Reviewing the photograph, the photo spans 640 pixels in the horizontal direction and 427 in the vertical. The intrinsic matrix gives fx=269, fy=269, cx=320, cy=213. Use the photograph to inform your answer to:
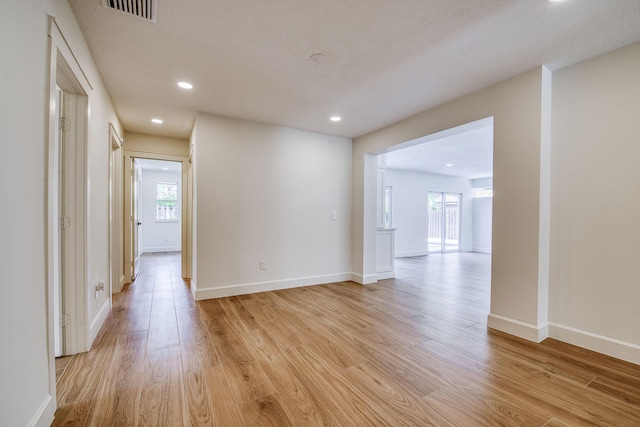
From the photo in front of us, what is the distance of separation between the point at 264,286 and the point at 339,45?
3.19 meters

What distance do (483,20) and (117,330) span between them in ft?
13.1

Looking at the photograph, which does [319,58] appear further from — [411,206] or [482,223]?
[482,223]

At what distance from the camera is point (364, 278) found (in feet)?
14.8

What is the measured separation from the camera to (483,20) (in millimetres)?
1829

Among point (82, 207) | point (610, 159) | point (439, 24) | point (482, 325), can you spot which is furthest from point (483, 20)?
point (82, 207)

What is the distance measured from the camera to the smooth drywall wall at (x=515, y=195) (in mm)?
2416

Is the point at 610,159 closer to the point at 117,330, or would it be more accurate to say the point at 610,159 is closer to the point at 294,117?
the point at 294,117

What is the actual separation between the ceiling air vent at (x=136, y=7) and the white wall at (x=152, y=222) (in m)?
7.60

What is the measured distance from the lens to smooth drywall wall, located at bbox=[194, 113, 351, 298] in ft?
11.8

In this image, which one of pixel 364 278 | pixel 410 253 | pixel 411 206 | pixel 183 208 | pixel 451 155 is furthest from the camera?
pixel 411 206

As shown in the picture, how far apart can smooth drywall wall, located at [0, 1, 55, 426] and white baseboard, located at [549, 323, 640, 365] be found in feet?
11.9

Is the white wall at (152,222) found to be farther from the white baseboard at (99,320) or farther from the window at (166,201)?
the white baseboard at (99,320)

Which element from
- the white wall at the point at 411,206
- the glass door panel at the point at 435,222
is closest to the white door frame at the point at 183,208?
the white wall at the point at 411,206

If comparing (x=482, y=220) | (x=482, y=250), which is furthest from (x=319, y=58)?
(x=482, y=250)
